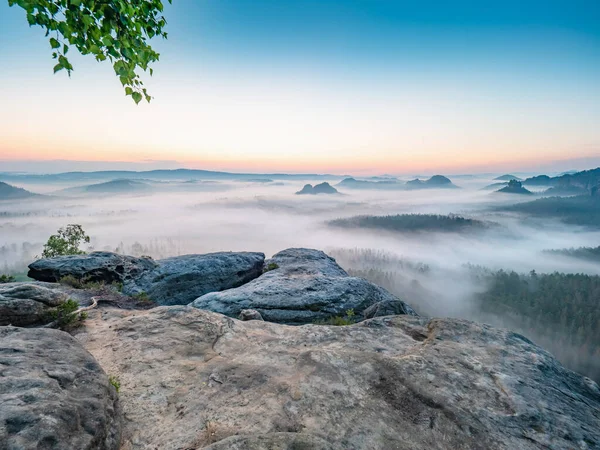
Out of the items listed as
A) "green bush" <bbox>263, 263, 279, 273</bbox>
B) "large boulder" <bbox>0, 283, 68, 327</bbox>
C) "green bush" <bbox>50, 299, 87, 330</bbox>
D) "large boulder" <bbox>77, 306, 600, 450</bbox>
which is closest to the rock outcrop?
"green bush" <bbox>263, 263, 279, 273</bbox>

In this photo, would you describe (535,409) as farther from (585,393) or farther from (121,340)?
(121,340)

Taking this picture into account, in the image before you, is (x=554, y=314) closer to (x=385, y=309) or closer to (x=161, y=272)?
(x=385, y=309)

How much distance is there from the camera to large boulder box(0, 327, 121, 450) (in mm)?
4199

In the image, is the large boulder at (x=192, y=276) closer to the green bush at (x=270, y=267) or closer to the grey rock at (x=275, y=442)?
the green bush at (x=270, y=267)

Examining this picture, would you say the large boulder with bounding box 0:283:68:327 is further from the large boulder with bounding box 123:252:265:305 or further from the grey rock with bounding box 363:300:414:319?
the grey rock with bounding box 363:300:414:319

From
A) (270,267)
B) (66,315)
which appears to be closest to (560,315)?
(270,267)

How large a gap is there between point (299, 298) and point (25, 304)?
13.8 m

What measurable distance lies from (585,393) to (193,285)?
2355 centimetres

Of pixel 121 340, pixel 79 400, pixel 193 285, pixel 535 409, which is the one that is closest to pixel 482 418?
pixel 535 409

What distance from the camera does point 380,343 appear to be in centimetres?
989

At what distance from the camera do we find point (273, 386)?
22.5 ft

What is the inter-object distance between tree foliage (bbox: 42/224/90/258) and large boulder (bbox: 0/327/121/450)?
28.4 m

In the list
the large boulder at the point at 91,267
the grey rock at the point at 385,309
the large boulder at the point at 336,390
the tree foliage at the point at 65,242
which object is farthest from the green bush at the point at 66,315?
the tree foliage at the point at 65,242

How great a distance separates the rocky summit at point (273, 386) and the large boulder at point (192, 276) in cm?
1211
